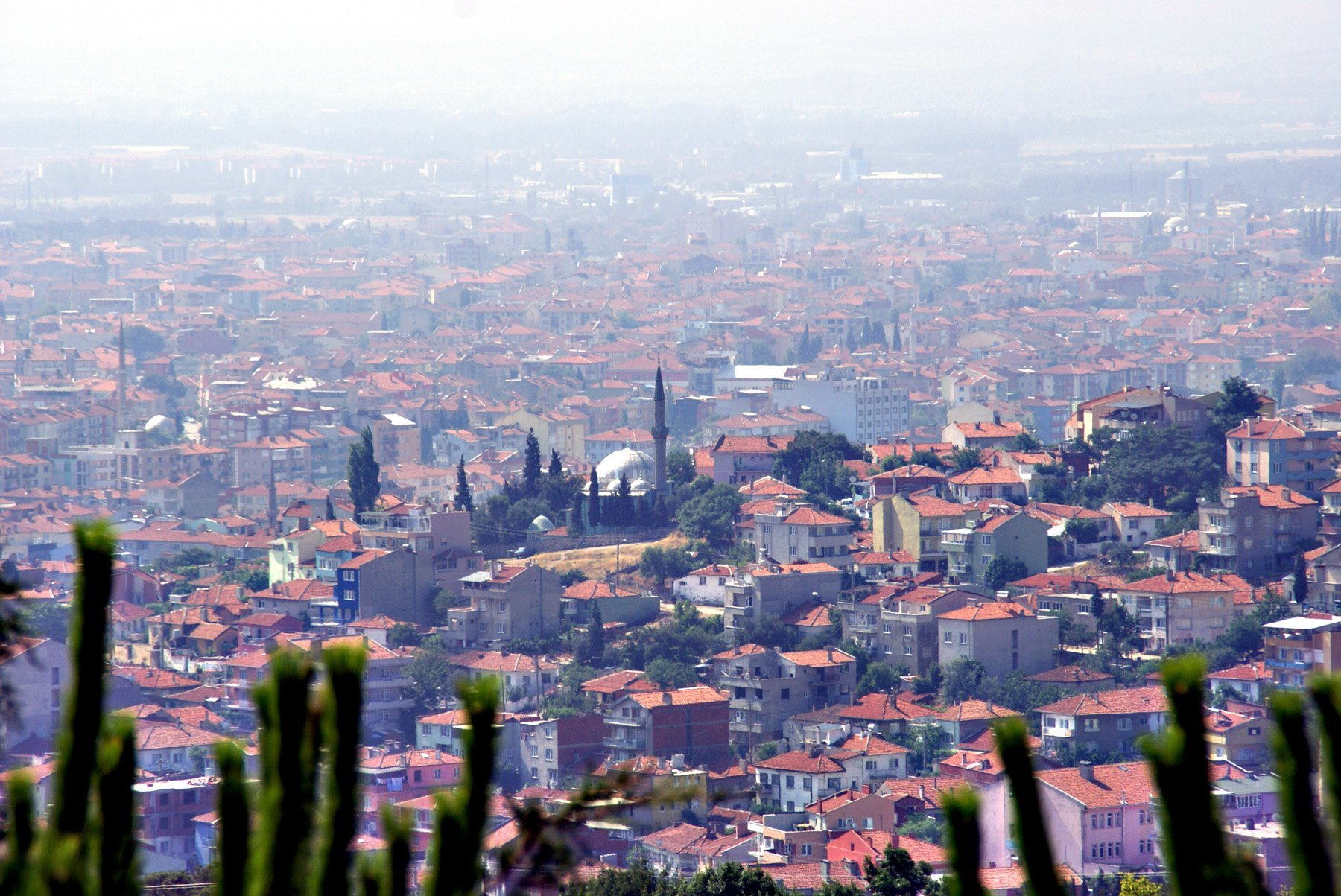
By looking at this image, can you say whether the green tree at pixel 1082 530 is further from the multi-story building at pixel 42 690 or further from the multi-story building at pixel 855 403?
the multi-story building at pixel 855 403

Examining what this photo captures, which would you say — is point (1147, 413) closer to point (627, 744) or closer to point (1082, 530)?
point (1082, 530)

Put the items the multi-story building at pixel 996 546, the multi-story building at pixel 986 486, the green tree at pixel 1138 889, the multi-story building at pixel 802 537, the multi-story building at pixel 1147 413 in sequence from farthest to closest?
the multi-story building at pixel 1147 413 < the multi-story building at pixel 986 486 < the multi-story building at pixel 802 537 < the multi-story building at pixel 996 546 < the green tree at pixel 1138 889

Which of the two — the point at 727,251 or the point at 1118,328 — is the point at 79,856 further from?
the point at 727,251

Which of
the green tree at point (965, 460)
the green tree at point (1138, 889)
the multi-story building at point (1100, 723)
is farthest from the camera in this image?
the green tree at point (965, 460)

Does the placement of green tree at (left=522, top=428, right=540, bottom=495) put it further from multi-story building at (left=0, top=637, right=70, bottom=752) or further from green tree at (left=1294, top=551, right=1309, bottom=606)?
green tree at (left=1294, top=551, right=1309, bottom=606)

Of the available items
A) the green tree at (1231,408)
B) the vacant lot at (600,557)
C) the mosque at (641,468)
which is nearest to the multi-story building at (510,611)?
the vacant lot at (600,557)

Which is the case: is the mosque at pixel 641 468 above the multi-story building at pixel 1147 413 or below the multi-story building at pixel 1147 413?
below

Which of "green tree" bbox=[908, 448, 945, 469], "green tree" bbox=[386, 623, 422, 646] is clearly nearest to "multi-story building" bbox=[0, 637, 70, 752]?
"green tree" bbox=[386, 623, 422, 646]
